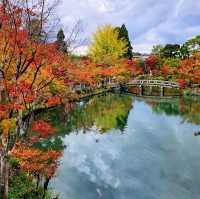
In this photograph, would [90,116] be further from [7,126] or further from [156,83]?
[156,83]

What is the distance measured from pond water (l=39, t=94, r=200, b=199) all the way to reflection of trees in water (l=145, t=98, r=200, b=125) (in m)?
0.10

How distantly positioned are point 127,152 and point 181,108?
64.6 ft

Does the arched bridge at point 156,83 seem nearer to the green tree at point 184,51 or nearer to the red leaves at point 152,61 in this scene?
the red leaves at point 152,61

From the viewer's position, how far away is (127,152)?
2330 cm

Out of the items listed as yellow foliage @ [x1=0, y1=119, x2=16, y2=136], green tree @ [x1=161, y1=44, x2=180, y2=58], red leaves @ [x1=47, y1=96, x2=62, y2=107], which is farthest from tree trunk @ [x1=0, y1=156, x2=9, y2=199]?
green tree @ [x1=161, y1=44, x2=180, y2=58]

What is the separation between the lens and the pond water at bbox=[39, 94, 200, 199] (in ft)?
55.1

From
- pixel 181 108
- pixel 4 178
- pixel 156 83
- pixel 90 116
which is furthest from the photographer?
pixel 156 83

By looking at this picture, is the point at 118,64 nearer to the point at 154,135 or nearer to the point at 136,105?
the point at 136,105

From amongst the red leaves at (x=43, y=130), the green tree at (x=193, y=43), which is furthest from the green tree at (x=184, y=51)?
the red leaves at (x=43, y=130)

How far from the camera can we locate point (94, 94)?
5309cm

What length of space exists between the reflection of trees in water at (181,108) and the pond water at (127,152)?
102 millimetres

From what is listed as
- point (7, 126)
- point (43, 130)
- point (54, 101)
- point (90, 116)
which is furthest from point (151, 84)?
point (7, 126)

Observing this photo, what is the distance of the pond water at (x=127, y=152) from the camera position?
55.1 ft

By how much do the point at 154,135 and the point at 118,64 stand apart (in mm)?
33076
